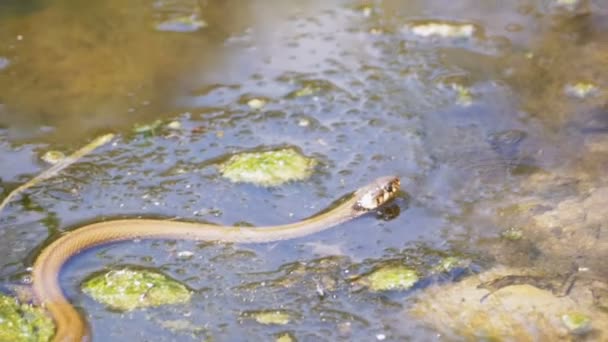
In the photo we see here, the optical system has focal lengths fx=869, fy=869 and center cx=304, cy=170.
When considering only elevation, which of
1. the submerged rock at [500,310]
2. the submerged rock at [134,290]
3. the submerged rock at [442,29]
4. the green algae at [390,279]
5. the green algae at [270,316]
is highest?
the submerged rock at [442,29]

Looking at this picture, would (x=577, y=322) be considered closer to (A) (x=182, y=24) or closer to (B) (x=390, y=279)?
(B) (x=390, y=279)

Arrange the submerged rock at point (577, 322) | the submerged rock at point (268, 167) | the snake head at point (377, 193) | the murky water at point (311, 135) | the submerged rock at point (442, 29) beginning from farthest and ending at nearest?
the submerged rock at point (442, 29) < the submerged rock at point (268, 167) < the snake head at point (377, 193) < the murky water at point (311, 135) < the submerged rock at point (577, 322)

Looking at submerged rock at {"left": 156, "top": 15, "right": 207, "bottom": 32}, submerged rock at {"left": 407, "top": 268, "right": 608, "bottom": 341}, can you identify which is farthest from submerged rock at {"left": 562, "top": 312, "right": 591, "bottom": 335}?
submerged rock at {"left": 156, "top": 15, "right": 207, "bottom": 32}

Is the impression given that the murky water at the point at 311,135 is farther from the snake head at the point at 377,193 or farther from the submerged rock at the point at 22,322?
the submerged rock at the point at 22,322

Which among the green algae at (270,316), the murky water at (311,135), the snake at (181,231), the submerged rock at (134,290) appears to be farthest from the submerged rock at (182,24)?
the green algae at (270,316)

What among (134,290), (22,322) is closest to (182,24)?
(134,290)

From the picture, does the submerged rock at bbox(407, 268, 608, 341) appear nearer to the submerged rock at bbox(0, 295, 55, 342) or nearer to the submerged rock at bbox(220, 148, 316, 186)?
the submerged rock at bbox(220, 148, 316, 186)
